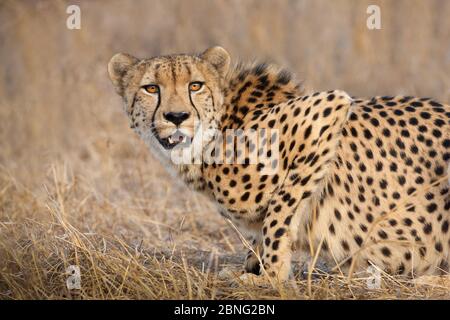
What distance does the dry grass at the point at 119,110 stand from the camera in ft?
11.1

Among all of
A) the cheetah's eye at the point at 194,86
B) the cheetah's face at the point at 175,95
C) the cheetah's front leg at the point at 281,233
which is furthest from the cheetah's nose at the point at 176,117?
the cheetah's front leg at the point at 281,233

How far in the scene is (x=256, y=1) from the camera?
7.15 meters

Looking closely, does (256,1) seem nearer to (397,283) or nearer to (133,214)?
(133,214)

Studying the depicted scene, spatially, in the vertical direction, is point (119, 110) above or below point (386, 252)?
above

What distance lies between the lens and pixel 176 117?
10.9ft

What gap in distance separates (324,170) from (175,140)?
677 mm

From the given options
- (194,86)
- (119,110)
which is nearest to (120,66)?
(194,86)

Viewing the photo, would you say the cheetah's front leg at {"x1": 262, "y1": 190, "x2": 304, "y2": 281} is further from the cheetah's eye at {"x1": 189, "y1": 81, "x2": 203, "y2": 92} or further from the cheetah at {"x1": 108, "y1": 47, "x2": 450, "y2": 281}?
the cheetah's eye at {"x1": 189, "y1": 81, "x2": 203, "y2": 92}

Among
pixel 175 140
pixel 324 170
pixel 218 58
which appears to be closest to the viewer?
pixel 324 170

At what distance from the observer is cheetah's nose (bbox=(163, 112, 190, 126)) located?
3320 mm

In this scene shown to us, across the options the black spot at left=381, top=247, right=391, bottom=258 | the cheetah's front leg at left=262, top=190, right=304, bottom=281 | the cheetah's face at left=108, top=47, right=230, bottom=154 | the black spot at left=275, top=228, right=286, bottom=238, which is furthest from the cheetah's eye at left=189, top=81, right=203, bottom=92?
the black spot at left=381, top=247, right=391, bottom=258

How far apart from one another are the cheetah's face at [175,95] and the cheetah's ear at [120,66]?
0.04m

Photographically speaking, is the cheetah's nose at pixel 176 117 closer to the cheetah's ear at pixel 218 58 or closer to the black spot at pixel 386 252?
the cheetah's ear at pixel 218 58

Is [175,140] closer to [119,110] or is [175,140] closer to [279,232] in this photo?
[279,232]
